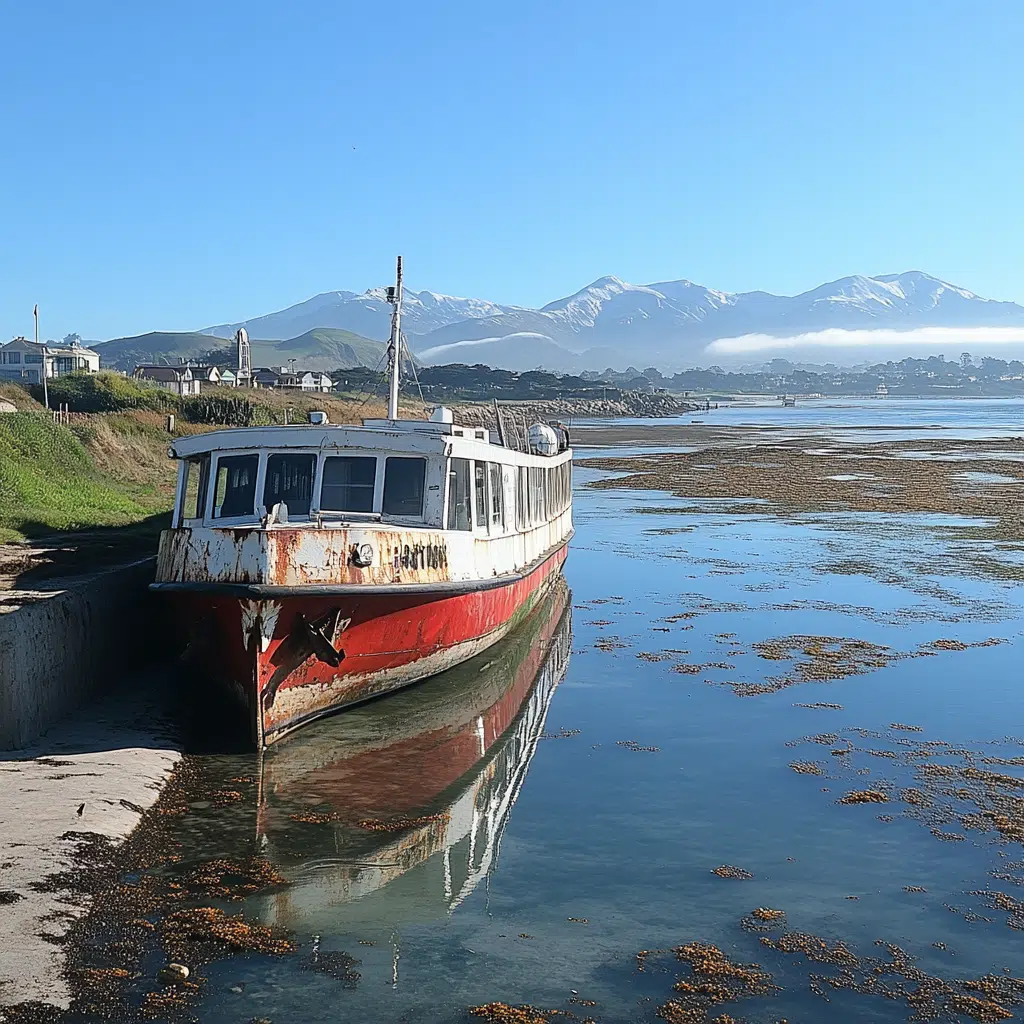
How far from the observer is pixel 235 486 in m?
16.9

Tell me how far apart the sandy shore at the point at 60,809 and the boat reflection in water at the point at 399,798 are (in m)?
1.29

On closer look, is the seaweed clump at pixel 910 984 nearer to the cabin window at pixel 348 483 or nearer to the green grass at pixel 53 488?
the cabin window at pixel 348 483

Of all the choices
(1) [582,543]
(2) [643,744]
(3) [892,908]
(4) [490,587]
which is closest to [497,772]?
(2) [643,744]

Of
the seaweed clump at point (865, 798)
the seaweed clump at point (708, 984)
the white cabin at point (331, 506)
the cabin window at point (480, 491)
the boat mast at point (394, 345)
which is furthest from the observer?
the boat mast at point (394, 345)

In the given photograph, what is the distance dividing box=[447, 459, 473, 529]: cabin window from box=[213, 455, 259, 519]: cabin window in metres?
2.57

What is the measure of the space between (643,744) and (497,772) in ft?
6.14

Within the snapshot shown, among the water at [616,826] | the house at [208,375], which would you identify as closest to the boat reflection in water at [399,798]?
the water at [616,826]

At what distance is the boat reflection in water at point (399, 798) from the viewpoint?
10.3 m

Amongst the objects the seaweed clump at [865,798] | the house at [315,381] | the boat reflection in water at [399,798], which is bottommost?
the boat reflection in water at [399,798]

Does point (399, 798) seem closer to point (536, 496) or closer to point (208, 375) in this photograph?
point (536, 496)

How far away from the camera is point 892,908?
10.1m

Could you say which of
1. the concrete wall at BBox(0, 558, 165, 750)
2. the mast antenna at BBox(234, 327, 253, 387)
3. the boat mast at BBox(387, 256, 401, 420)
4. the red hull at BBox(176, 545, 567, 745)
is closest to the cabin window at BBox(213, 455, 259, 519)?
the concrete wall at BBox(0, 558, 165, 750)

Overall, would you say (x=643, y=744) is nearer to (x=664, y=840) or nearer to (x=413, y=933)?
(x=664, y=840)

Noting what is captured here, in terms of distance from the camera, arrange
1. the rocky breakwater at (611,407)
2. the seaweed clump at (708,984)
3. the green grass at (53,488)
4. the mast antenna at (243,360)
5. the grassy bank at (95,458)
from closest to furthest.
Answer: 1. the seaweed clump at (708,984)
2. the green grass at (53,488)
3. the grassy bank at (95,458)
4. the mast antenna at (243,360)
5. the rocky breakwater at (611,407)
